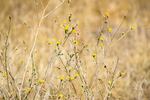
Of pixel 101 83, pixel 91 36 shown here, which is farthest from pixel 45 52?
pixel 101 83

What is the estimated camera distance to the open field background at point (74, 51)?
341cm

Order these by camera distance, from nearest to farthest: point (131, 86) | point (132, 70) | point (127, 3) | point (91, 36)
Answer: point (131, 86) → point (132, 70) → point (91, 36) → point (127, 3)

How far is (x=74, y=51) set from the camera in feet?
11.2

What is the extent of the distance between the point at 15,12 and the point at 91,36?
1.42 m

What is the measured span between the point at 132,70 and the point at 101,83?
68.7 inches

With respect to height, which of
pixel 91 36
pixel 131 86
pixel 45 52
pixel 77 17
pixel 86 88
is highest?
pixel 77 17

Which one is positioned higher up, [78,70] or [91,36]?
[91,36]

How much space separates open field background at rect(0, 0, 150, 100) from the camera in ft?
11.2

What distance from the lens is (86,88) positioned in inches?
134

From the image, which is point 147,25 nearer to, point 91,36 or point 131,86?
point 91,36

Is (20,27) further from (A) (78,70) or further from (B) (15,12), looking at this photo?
(A) (78,70)

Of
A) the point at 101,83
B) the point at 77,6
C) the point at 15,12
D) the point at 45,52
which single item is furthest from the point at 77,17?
the point at 101,83

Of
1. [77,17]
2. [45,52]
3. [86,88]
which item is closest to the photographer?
[86,88]

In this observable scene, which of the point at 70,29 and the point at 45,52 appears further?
the point at 45,52
